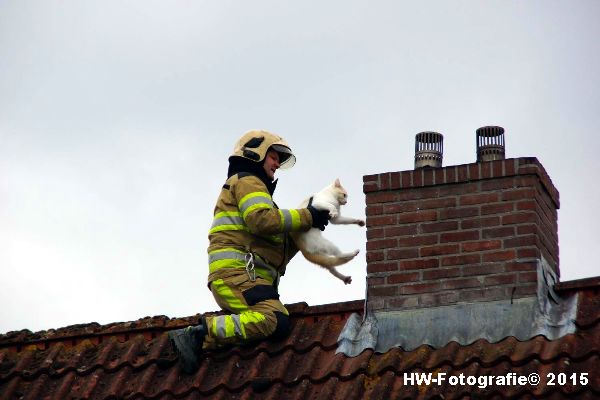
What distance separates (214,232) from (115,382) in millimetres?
1264

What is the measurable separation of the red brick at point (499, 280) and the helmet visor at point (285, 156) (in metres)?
1.92

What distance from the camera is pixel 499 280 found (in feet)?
29.0

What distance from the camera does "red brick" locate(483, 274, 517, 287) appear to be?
28.9 feet

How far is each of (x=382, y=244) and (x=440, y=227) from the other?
444 mm

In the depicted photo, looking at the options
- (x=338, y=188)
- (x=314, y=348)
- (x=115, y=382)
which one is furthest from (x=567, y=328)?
(x=115, y=382)

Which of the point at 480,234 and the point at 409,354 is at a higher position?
the point at 480,234

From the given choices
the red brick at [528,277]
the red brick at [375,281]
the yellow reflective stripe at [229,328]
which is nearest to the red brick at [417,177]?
the red brick at [375,281]

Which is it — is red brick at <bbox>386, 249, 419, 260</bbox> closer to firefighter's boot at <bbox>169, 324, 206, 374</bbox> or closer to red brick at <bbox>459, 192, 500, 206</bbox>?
red brick at <bbox>459, 192, 500, 206</bbox>

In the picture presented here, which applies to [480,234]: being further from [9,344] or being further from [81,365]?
[9,344]

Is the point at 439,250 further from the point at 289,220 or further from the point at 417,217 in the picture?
the point at 289,220

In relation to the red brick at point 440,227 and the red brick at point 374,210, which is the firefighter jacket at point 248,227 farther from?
the red brick at point 440,227

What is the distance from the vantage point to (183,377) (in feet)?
29.8

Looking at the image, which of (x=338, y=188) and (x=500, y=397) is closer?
(x=500, y=397)

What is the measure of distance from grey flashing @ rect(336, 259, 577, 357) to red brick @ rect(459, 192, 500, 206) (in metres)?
0.55
